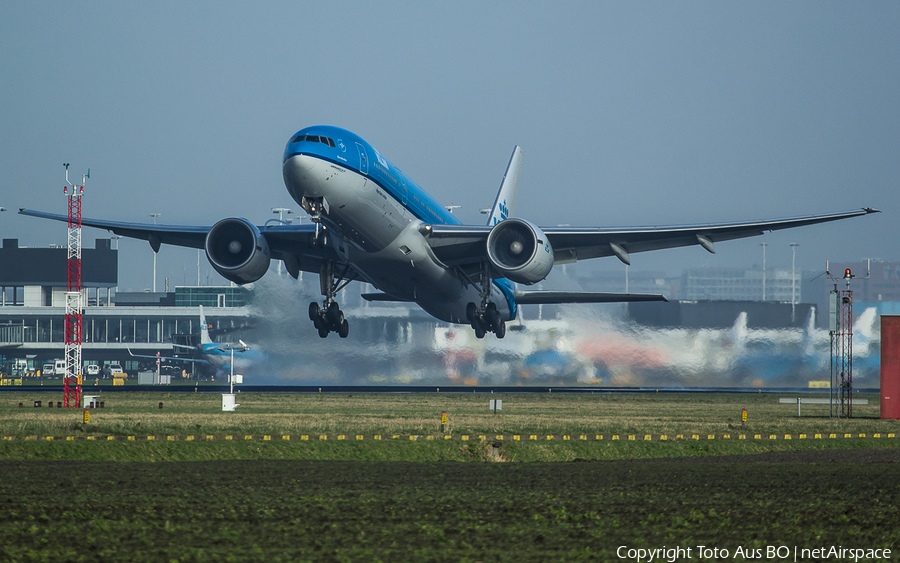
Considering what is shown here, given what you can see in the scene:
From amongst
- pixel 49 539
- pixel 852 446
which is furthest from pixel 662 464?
pixel 49 539

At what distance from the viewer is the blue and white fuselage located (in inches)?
1281

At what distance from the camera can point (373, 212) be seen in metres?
34.8

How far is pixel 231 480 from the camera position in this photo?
25.0m

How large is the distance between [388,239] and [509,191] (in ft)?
67.4

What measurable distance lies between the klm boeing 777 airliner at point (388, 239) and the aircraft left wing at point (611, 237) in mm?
47

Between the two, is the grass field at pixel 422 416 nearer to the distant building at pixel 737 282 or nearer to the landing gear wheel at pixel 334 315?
the landing gear wheel at pixel 334 315

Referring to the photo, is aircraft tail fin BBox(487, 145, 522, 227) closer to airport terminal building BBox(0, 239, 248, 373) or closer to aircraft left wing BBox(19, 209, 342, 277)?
aircraft left wing BBox(19, 209, 342, 277)

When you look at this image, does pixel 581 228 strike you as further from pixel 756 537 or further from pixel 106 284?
pixel 106 284

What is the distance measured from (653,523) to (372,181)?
61.1 feet

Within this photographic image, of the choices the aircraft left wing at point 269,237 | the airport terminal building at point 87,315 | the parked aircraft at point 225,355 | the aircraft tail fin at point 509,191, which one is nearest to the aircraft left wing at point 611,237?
the aircraft left wing at point 269,237

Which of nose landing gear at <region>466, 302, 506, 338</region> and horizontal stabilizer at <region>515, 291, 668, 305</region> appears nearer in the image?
nose landing gear at <region>466, 302, 506, 338</region>

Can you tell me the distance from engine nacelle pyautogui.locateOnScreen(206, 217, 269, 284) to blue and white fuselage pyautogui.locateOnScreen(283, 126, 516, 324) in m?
3.40

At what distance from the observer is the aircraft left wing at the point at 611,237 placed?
38469mm

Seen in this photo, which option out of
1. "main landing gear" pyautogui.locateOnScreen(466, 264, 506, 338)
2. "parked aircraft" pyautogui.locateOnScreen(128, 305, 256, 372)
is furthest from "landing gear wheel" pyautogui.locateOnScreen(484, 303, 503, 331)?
"parked aircraft" pyautogui.locateOnScreen(128, 305, 256, 372)
